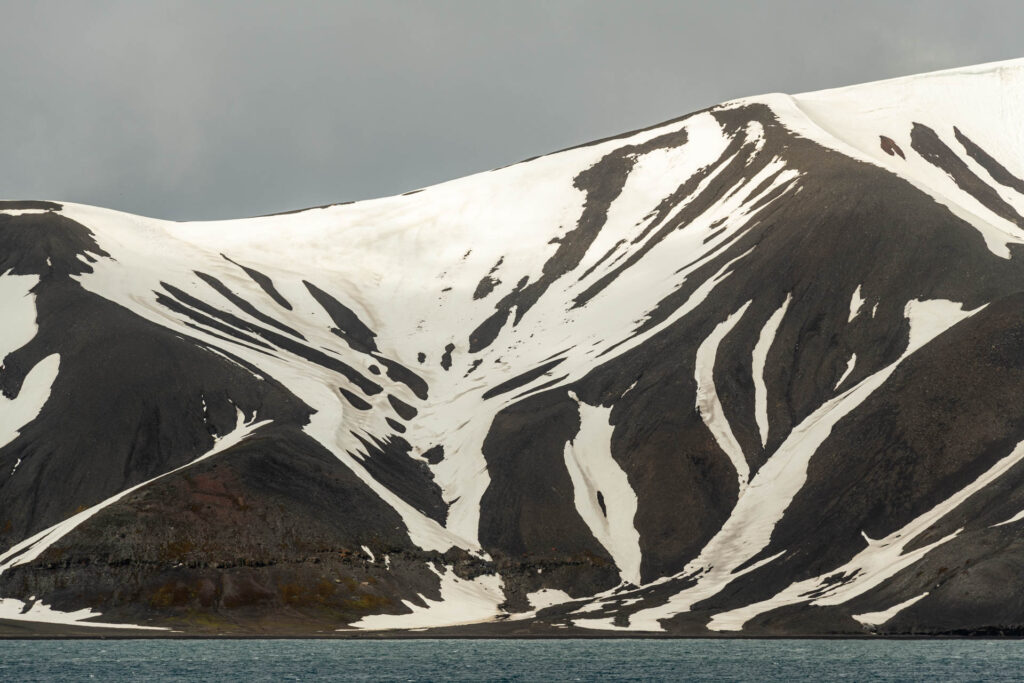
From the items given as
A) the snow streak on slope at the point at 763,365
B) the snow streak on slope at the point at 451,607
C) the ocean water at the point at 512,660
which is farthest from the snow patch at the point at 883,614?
the snow streak on slope at the point at 763,365

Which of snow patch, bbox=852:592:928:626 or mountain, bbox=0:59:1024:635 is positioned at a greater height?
mountain, bbox=0:59:1024:635

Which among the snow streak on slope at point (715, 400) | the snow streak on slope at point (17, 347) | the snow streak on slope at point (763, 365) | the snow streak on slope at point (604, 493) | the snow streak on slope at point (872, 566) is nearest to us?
the snow streak on slope at point (872, 566)

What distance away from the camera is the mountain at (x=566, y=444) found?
121 m

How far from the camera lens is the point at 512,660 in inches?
3521

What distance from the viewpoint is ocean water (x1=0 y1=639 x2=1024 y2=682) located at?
245 ft

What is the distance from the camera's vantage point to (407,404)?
170250 millimetres

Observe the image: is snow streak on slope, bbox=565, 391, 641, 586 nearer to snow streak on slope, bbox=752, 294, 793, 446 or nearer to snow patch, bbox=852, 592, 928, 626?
snow streak on slope, bbox=752, 294, 793, 446

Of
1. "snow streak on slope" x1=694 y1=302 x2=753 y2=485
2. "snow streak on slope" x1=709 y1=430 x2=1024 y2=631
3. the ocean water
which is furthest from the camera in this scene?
"snow streak on slope" x1=694 y1=302 x2=753 y2=485

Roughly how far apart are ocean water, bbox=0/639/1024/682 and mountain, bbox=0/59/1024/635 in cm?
970

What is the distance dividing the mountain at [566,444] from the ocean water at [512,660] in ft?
31.8

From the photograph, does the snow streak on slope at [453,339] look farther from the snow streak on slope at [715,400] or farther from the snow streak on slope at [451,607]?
the snow streak on slope at [715,400]

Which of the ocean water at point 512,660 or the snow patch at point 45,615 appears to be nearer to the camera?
the ocean water at point 512,660

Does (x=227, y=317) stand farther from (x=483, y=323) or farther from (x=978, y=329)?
(x=978, y=329)

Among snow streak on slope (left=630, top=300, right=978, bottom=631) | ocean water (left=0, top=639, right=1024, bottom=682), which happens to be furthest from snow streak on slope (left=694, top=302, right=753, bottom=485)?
ocean water (left=0, top=639, right=1024, bottom=682)
